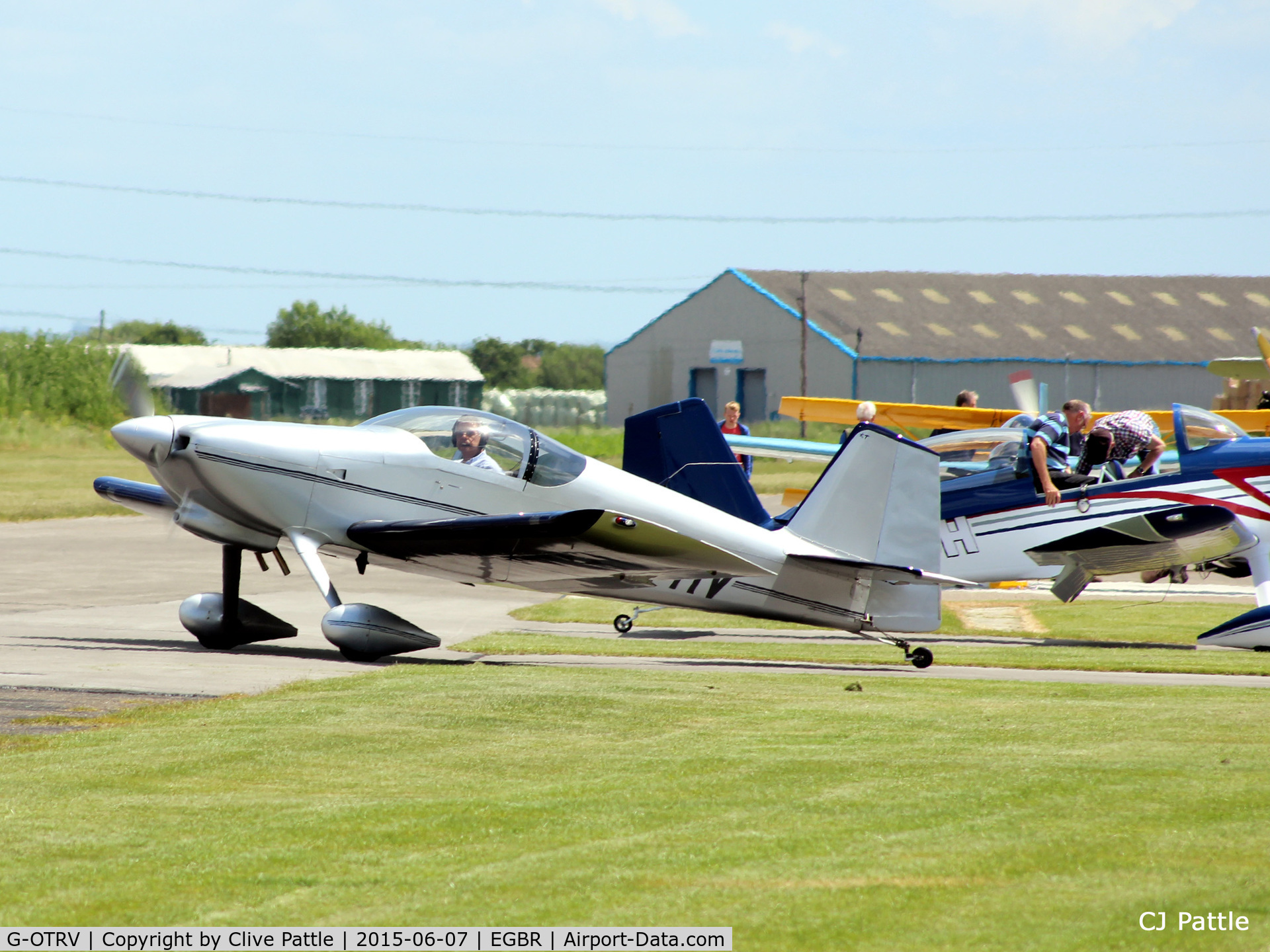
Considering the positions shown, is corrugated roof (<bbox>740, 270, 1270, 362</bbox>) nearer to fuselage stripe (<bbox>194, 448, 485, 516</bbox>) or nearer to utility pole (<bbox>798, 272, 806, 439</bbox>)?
utility pole (<bbox>798, 272, 806, 439</bbox>)

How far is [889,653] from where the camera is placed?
517 inches

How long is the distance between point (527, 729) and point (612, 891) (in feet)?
10.9

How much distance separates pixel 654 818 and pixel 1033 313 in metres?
78.6

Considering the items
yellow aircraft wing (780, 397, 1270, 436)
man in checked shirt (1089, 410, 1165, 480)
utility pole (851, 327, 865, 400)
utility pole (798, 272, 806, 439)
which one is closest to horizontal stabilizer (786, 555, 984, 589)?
man in checked shirt (1089, 410, 1165, 480)

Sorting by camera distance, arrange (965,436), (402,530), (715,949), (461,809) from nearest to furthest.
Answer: (715,949), (461,809), (402,530), (965,436)

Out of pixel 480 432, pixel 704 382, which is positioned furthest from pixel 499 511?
pixel 704 382

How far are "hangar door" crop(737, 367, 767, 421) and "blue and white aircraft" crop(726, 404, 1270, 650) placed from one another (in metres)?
63.5

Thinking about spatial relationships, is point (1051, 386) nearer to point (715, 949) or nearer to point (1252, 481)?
point (1252, 481)

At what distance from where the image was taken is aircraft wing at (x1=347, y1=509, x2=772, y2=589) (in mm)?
10383

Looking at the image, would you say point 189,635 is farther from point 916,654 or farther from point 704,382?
point 704,382

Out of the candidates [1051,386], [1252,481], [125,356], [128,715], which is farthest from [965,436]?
[1051,386]

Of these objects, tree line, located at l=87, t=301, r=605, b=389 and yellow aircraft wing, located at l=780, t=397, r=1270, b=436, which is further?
tree line, located at l=87, t=301, r=605, b=389

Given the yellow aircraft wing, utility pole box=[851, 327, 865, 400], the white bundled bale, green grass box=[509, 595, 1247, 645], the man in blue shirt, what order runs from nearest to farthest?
the man in blue shirt < green grass box=[509, 595, 1247, 645] < the yellow aircraft wing < utility pole box=[851, 327, 865, 400] < the white bundled bale

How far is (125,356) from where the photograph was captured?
13.0 meters
